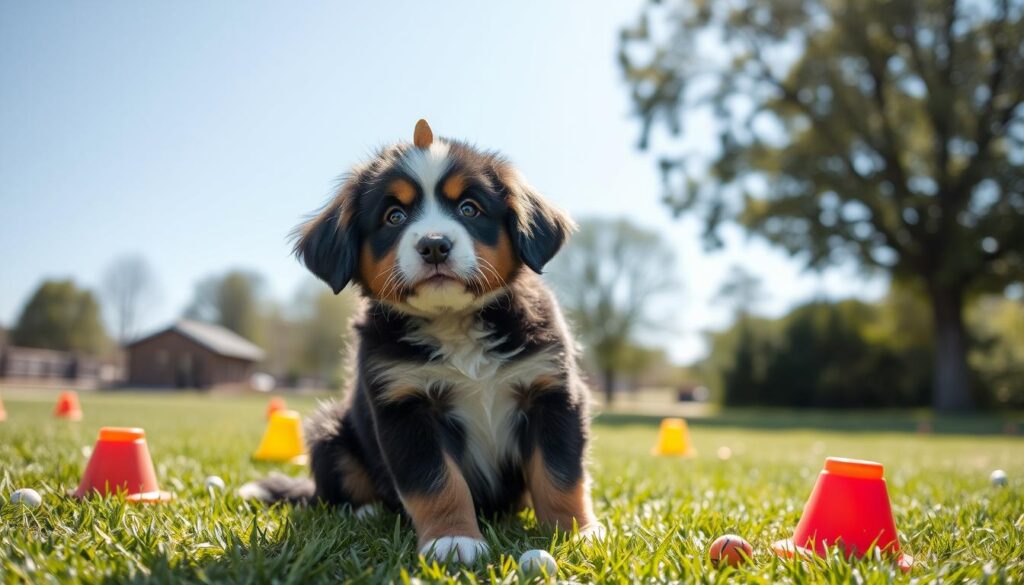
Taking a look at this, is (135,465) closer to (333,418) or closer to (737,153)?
(333,418)

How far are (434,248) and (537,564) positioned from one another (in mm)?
1126

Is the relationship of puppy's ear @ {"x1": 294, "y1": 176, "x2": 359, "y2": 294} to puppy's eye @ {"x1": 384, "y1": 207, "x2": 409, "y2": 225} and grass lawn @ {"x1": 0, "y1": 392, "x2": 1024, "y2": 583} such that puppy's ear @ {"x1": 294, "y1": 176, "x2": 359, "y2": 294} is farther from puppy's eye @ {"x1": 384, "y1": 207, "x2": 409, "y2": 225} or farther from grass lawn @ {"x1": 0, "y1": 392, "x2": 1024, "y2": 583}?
grass lawn @ {"x1": 0, "y1": 392, "x2": 1024, "y2": 583}

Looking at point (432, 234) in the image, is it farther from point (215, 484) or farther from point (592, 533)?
point (215, 484)

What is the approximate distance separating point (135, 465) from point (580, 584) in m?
2.28

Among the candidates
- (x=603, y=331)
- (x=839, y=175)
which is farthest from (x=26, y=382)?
(x=839, y=175)

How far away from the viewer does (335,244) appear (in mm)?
2805

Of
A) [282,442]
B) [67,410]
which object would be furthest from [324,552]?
[67,410]

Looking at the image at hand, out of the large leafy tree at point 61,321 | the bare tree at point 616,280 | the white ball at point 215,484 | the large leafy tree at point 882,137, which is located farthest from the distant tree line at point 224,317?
the white ball at point 215,484

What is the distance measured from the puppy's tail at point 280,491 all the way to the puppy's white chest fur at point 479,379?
1002mm

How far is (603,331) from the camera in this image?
137 feet

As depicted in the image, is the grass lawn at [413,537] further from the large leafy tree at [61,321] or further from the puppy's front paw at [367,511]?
the large leafy tree at [61,321]

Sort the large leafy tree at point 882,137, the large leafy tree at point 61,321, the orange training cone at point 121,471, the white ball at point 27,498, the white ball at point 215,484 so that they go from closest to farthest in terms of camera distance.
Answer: the white ball at point 27,498, the orange training cone at point 121,471, the white ball at point 215,484, the large leafy tree at point 882,137, the large leafy tree at point 61,321

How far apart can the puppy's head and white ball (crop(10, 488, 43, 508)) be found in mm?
1449

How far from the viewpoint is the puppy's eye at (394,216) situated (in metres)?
2.73
